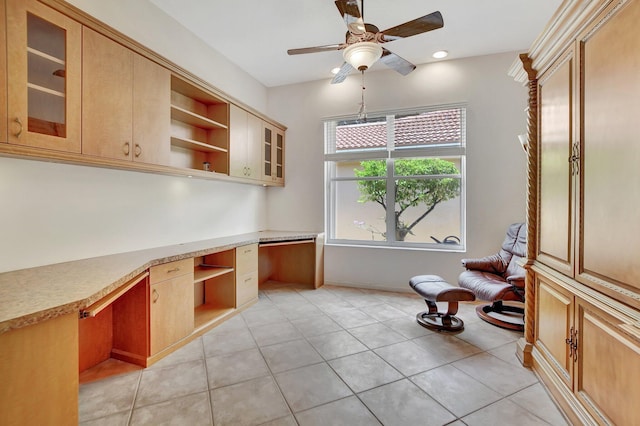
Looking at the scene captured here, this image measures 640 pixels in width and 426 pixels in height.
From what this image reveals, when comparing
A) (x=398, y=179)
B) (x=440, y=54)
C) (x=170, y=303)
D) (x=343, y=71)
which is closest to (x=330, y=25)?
(x=343, y=71)

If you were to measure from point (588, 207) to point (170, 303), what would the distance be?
2.95 m

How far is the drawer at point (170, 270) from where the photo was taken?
2.28 meters

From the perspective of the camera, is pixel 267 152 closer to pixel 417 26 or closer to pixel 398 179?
pixel 398 179

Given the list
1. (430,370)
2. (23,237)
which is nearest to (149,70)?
(23,237)

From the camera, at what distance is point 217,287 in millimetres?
3387

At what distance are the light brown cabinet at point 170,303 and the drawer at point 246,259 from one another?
72cm

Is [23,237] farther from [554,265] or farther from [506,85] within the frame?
[506,85]

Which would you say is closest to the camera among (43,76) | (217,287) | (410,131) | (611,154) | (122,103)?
(611,154)

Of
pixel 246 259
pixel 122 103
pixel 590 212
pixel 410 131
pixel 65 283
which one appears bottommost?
pixel 246 259

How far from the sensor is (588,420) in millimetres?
1501

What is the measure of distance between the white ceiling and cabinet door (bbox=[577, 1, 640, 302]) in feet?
5.80

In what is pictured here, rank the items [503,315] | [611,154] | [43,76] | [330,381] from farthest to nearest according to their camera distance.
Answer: [503,315] → [330,381] → [43,76] → [611,154]

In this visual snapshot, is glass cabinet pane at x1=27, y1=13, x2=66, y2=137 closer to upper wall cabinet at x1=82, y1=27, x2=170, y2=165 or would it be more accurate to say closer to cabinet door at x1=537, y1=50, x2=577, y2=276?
upper wall cabinet at x1=82, y1=27, x2=170, y2=165

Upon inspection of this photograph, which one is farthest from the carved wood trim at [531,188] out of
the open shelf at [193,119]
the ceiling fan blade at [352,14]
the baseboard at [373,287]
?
the open shelf at [193,119]
